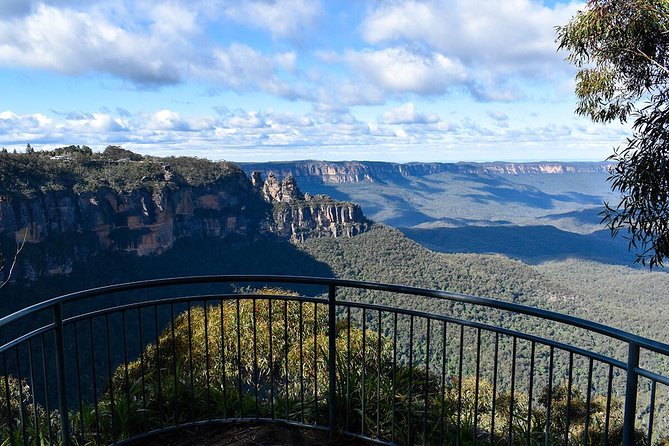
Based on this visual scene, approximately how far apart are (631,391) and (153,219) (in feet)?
153

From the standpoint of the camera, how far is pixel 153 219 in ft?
149

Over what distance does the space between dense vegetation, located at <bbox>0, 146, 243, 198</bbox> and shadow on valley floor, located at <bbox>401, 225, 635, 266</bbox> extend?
160ft

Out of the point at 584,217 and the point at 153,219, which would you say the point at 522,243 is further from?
the point at 153,219

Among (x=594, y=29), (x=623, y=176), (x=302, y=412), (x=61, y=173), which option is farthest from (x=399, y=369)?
(x=61, y=173)

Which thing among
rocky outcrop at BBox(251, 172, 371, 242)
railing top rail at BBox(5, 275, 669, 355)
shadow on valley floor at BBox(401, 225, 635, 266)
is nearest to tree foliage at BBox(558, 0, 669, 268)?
railing top rail at BBox(5, 275, 669, 355)

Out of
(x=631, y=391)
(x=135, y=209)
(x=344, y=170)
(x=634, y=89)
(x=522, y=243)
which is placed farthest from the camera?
(x=344, y=170)

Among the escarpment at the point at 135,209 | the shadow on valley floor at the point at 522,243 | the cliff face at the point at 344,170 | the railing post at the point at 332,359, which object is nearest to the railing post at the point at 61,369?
the railing post at the point at 332,359

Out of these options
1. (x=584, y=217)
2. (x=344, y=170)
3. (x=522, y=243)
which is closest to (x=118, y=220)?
(x=522, y=243)

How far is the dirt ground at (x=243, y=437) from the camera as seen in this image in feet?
10.9

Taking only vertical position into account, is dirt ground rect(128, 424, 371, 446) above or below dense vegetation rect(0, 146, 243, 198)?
below

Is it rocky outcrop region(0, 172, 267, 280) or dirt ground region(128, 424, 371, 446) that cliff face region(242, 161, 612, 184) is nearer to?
rocky outcrop region(0, 172, 267, 280)

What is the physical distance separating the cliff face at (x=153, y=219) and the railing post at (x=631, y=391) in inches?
894

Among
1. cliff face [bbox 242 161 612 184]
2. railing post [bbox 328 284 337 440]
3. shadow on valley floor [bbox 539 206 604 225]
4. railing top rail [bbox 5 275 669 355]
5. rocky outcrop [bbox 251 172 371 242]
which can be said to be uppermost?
railing top rail [bbox 5 275 669 355]

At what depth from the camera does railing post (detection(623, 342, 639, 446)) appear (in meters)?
2.06
